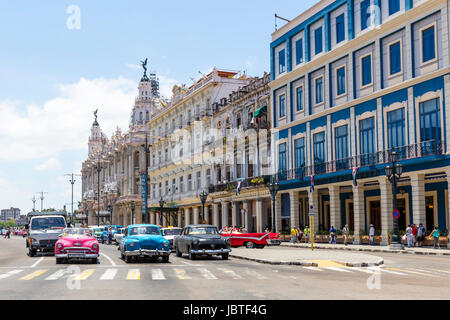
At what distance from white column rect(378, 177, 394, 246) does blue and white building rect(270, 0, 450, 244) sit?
7cm

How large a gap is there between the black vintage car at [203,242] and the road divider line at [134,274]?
6.04m

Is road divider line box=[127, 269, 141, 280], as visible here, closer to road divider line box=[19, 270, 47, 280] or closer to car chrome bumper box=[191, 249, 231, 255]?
road divider line box=[19, 270, 47, 280]

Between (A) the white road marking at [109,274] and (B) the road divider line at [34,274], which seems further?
(B) the road divider line at [34,274]

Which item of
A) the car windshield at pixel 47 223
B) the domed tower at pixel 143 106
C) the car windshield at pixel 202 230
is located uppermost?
the domed tower at pixel 143 106

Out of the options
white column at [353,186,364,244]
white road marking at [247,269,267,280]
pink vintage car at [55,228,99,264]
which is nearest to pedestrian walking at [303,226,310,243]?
white column at [353,186,364,244]

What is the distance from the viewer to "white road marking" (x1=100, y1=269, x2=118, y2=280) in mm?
16688

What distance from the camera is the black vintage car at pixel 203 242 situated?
25.5 metres

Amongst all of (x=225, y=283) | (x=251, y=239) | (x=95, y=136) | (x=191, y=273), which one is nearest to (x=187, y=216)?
(x=251, y=239)

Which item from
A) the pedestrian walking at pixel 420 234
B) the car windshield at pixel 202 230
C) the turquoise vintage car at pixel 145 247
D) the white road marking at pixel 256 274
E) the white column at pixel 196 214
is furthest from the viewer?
the white column at pixel 196 214

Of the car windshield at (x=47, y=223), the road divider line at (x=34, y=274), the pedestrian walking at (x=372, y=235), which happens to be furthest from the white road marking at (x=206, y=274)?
the pedestrian walking at (x=372, y=235)

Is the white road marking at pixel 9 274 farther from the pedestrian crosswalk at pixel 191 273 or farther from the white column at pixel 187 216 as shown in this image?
the white column at pixel 187 216
